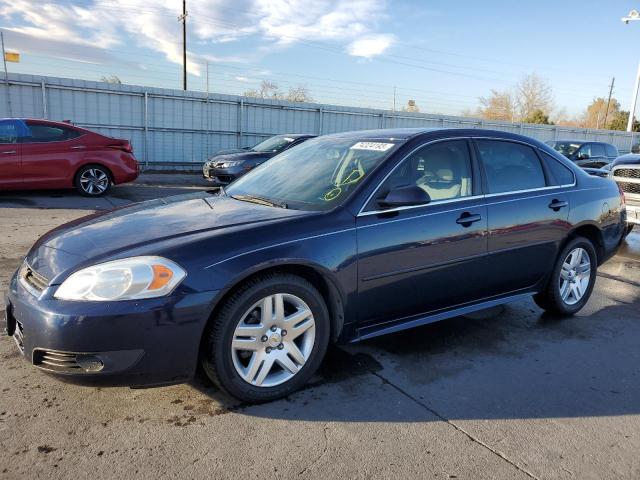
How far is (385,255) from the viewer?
3285 mm

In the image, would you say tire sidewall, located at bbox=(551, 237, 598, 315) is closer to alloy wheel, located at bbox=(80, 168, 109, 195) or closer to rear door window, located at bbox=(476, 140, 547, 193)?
rear door window, located at bbox=(476, 140, 547, 193)

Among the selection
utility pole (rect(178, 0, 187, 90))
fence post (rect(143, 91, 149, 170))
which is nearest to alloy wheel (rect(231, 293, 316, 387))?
fence post (rect(143, 91, 149, 170))

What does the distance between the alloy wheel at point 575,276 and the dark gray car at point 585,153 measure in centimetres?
1063

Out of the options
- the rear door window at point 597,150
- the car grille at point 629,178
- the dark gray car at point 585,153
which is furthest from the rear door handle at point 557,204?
the rear door window at point 597,150

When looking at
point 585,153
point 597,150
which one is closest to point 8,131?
point 585,153

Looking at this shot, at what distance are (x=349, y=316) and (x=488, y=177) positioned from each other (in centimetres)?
164

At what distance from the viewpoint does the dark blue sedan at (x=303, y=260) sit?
8.53 feet

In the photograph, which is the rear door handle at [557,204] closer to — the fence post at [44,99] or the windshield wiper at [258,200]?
the windshield wiper at [258,200]

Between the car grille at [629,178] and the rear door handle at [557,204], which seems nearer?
the rear door handle at [557,204]

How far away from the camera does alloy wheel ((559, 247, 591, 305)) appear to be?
14.9 feet

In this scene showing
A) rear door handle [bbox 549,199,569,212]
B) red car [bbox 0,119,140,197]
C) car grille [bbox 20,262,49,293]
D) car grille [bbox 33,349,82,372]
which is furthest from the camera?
red car [bbox 0,119,140,197]

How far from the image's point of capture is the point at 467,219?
3701 millimetres

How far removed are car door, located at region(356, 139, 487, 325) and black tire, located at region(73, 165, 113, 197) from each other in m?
8.62

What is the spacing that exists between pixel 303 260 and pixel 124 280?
0.95 meters
